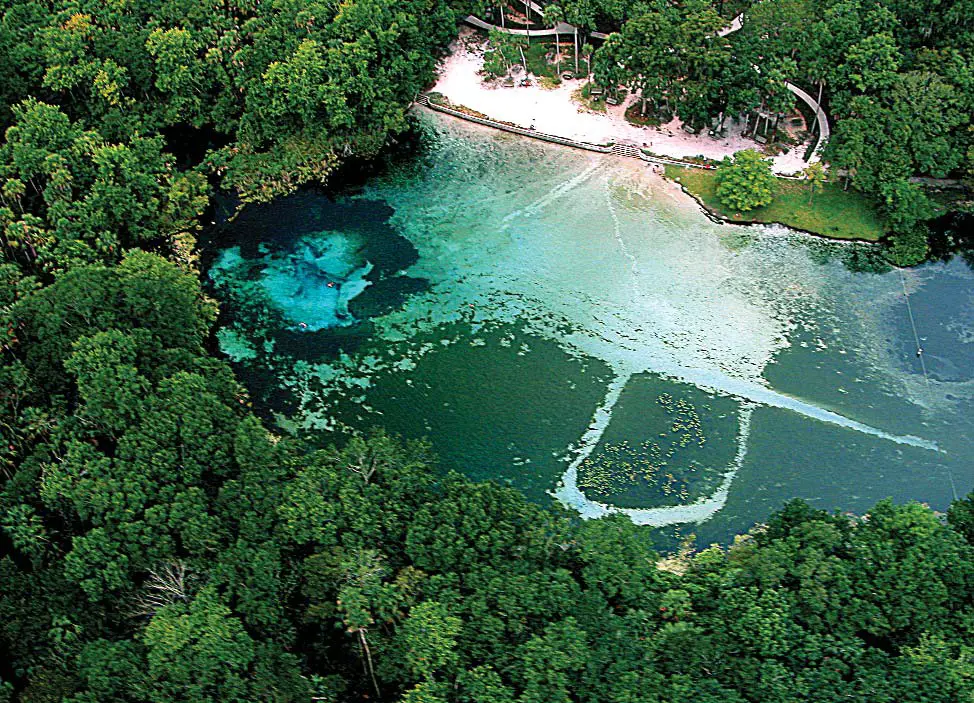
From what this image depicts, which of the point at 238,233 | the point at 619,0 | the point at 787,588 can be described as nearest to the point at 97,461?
the point at 238,233

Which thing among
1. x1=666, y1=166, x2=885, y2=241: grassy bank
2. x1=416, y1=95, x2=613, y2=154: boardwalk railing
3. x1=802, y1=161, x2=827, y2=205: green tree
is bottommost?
x1=416, y1=95, x2=613, y2=154: boardwalk railing

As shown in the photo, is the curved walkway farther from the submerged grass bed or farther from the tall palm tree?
the submerged grass bed

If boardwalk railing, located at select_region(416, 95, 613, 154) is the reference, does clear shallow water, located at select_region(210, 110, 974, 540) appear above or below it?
below

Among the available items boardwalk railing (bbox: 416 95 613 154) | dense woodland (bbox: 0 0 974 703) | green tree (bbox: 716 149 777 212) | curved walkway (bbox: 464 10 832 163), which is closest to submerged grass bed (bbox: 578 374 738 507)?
dense woodland (bbox: 0 0 974 703)

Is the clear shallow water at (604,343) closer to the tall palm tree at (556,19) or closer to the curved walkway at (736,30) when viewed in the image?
the curved walkway at (736,30)

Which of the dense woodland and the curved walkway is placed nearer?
the dense woodland

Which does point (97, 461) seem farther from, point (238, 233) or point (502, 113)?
point (502, 113)

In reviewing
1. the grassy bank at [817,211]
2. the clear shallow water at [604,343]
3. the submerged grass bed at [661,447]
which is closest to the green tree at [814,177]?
the grassy bank at [817,211]
